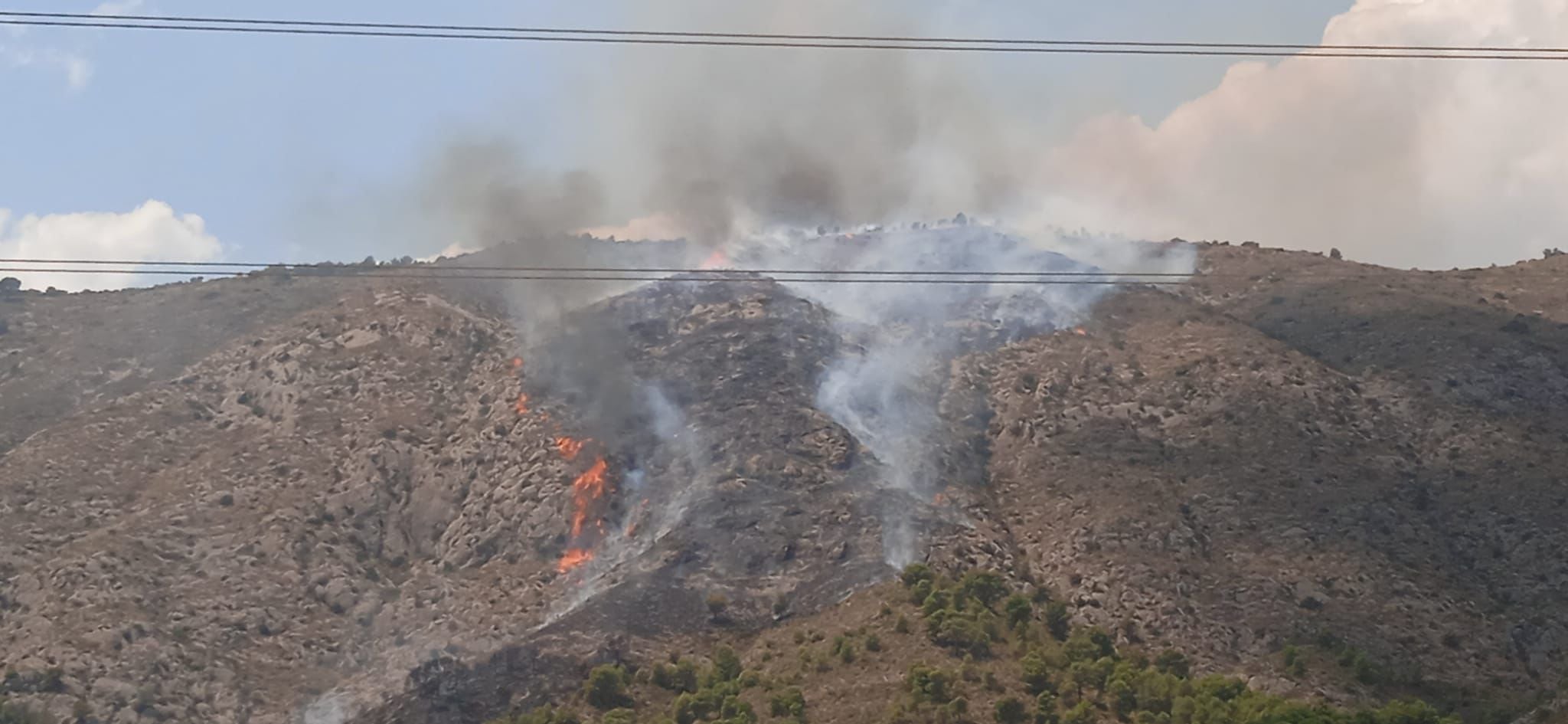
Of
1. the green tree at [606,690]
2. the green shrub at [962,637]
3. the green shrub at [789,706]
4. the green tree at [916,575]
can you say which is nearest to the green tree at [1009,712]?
the green shrub at [962,637]

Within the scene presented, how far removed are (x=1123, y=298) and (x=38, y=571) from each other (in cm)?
8613

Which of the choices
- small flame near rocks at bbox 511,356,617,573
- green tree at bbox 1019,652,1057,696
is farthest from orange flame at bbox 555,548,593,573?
green tree at bbox 1019,652,1057,696

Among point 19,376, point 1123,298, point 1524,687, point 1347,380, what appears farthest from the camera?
point 1123,298

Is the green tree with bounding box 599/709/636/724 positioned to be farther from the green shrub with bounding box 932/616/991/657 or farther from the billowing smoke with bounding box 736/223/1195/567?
the billowing smoke with bounding box 736/223/1195/567

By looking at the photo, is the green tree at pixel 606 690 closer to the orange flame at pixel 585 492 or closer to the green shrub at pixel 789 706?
the green shrub at pixel 789 706

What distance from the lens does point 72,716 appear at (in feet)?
331

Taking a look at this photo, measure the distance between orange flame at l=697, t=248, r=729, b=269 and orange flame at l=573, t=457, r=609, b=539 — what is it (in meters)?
37.9

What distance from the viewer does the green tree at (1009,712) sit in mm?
94812

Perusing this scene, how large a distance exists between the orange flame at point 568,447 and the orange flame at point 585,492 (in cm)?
209

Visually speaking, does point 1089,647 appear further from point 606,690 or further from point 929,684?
point 606,690

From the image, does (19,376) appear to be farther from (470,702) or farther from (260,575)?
(470,702)

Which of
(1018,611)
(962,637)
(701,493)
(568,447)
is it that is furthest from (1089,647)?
(568,447)

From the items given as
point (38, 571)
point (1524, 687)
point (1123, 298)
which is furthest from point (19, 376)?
point (1524, 687)

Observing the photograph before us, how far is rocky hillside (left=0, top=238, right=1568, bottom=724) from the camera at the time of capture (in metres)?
106
